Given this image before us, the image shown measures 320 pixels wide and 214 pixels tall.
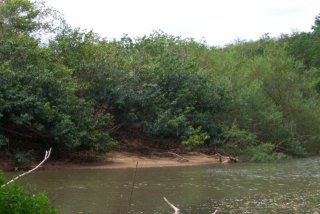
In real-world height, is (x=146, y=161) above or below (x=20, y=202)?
below

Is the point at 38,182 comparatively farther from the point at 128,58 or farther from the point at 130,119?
the point at 128,58

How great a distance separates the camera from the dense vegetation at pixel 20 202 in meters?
7.80

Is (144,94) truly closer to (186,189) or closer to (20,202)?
(186,189)

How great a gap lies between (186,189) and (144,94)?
33.9 feet

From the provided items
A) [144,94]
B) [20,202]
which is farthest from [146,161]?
[20,202]

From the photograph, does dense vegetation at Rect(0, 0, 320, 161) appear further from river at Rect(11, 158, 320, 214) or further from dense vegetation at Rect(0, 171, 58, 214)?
dense vegetation at Rect(0, 171, 58, 214)

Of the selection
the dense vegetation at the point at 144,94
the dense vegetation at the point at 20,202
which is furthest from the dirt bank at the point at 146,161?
the dense vegetation at the point at 20,202

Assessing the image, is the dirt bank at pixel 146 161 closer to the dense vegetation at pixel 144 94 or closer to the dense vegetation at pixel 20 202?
the dense vegetation at pixel 144 94

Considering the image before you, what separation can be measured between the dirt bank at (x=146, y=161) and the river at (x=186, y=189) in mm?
1502

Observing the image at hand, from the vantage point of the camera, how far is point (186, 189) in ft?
60.4

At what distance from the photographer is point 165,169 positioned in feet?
82.4

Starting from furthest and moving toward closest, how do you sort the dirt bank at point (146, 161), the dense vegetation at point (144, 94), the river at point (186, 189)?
the dirt bank at point (146, 161), the dense vegetation at point (144, 94), the river at point (186, 189)

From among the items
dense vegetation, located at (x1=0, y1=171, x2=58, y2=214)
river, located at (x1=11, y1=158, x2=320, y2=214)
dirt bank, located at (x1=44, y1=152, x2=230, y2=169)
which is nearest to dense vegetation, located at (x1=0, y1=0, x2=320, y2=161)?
dirt bank, located at (x1=44, y1=152, x2=230, y2=169)

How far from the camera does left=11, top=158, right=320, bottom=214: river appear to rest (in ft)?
48.2
